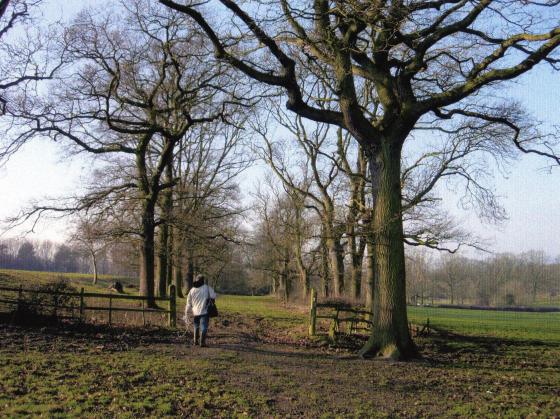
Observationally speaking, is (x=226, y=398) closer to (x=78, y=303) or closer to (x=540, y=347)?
(x=78, y=303)

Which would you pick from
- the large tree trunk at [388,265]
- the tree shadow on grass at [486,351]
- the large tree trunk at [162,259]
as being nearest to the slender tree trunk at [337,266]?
the large tree trunk at [162,259]

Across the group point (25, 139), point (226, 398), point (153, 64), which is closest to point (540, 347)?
point (226, 398)

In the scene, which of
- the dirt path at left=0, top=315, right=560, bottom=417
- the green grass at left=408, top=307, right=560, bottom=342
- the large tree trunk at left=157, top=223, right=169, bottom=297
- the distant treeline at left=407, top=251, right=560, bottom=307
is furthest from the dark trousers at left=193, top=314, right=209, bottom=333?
the distant treeline at left=407, top=251, right=560, bottom=307

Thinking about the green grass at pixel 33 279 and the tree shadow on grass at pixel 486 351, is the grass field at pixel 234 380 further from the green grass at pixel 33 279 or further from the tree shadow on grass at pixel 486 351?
the green grass at pixel 33 279

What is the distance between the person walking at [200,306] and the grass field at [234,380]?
0.45 meters

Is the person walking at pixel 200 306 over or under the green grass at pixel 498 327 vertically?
over

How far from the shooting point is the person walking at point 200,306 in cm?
1219

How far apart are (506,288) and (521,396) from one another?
71432 millimetres

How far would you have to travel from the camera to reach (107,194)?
21.7 metres

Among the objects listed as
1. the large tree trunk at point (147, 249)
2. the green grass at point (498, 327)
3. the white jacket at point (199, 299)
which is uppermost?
the large tree trunk at point (147, 249)

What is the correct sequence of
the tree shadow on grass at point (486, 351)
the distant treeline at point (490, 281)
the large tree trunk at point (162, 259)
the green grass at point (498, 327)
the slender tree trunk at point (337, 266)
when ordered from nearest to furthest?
the tree shadow on grass at point (486, 351) → the green grass at point (498, 327) → the large tree trunk at point (162, 259) → the slender tree trunk at point (337, 266) → the distant treeline at point (490, 281)

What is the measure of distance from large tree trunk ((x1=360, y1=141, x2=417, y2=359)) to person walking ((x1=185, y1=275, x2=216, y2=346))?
3.94 metres

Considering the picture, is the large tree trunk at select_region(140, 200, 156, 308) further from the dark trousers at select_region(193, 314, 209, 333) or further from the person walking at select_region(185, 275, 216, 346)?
the dark trousers at select_region(193, 314, 209, 333)

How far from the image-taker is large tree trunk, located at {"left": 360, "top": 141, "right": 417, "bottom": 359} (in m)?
12.3
